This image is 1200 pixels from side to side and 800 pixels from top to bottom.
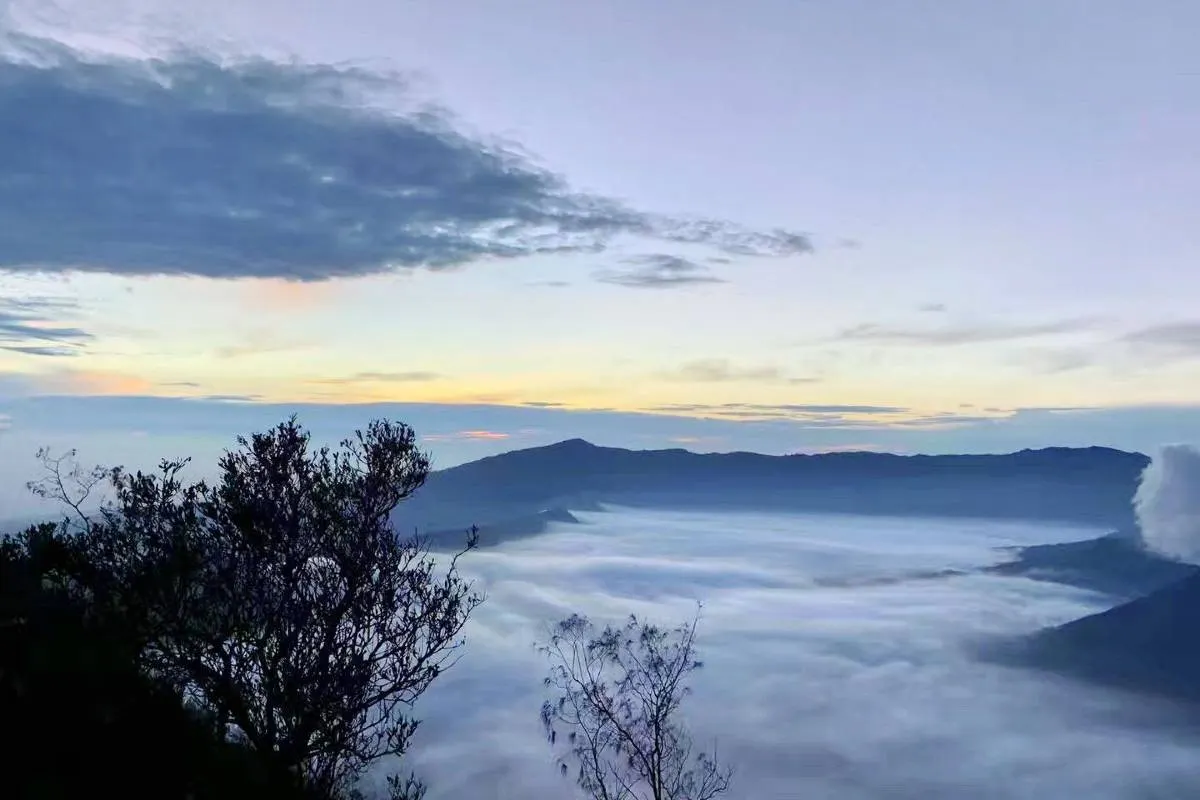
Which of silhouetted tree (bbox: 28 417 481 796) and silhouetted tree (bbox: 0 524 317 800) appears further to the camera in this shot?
silhouetted tree (bbox: 28 417 481 796)

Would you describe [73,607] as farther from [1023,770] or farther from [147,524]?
[1023,770]

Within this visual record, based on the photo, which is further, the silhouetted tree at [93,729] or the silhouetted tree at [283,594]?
the silhouetted tree at [283,594]

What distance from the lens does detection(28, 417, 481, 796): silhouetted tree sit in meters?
15.7

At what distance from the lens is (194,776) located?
11.0 meters

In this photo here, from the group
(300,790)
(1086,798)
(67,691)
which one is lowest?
(1086,798)

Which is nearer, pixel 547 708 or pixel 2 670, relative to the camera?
pixel 2 670

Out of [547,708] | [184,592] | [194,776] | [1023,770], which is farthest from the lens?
[1023,770]

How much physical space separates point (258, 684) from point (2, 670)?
5258 millimetres

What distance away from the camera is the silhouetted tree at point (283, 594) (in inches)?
617

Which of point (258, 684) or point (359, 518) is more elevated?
point (359, 518)

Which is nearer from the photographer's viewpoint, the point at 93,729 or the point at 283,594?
the point at 93,729

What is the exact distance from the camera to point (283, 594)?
621 inches

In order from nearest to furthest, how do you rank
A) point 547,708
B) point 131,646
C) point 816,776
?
point 131,646 → point 547,708 → point 816,776

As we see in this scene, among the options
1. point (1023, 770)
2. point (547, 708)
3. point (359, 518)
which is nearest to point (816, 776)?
point (1023, 770)
